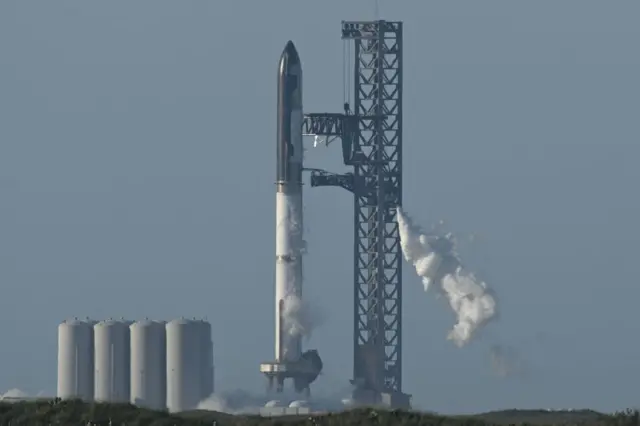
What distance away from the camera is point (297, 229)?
180500 millimetres

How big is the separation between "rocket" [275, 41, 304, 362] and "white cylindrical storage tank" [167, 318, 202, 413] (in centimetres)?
810

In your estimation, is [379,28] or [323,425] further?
[379,28]

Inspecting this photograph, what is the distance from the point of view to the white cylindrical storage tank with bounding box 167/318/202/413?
175875mm

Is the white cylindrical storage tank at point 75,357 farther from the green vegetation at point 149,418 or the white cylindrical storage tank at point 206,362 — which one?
the green vegetation at point 149,418

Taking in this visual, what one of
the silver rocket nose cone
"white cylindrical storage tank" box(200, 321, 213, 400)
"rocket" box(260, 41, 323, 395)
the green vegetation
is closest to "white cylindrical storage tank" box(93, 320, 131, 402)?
"white cylindrical storage tank" box(200, 321, 213, 400)

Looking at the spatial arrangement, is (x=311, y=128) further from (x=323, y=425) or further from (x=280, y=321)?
(x=323, y=425)

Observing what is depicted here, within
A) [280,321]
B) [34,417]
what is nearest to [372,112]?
[280,321]

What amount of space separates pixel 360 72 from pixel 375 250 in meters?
14.8

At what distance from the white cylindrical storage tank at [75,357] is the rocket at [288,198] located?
15.0 m

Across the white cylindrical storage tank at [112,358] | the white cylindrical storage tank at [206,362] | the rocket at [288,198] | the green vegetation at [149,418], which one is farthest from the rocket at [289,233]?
the green vegetation at [149,418]

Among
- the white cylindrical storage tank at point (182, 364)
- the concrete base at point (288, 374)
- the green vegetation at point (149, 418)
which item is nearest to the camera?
the green vegetation at point (149, 418)

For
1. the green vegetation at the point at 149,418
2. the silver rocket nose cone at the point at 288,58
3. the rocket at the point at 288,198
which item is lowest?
the green vegetation at the point at 149,418

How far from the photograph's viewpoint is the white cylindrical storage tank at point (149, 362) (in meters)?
177

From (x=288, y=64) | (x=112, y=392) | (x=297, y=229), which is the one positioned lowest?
(x=112, y=392)
